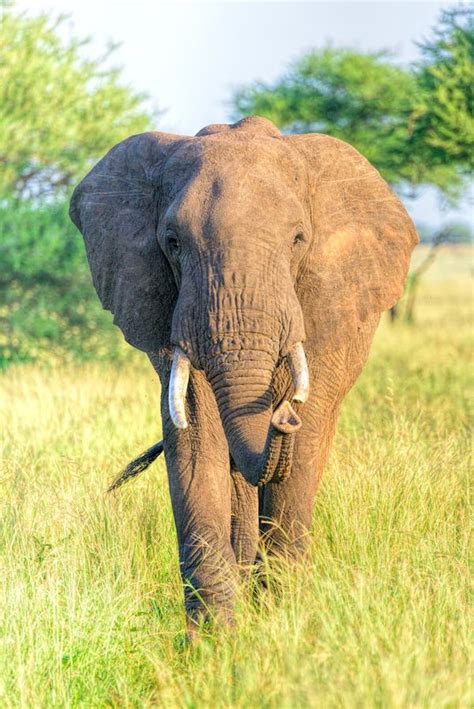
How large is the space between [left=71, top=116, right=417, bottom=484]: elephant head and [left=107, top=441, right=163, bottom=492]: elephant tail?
0.76m

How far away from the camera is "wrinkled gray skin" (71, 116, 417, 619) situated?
14.0ft

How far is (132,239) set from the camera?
496 cm

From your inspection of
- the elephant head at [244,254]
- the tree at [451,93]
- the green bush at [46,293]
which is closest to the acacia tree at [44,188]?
the green bush at [46,293]

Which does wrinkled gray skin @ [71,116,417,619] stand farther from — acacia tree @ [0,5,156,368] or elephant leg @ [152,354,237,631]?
acacia tree @ [0,5,156,368]

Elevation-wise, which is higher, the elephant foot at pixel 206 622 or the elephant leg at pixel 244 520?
the elephant leg at pixel 244 520

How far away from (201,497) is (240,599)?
45cm

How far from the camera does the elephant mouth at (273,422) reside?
395 cm

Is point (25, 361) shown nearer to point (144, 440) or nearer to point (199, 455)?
point (144, 440)

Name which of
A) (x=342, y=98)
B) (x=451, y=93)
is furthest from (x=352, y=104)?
(x=451, y=93)

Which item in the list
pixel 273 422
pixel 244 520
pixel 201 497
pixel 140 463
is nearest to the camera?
pixel 273 422

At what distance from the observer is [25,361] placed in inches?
511

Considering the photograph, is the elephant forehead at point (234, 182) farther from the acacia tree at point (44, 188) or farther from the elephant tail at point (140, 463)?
the acacia tree at point (44, 188)

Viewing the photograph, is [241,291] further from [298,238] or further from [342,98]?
[342,98]

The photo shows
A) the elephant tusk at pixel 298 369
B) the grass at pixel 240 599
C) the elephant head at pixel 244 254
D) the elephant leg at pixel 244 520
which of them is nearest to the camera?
the grass at pixel 240 599
